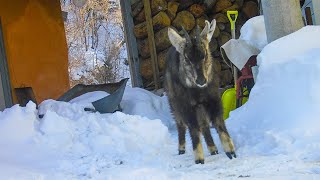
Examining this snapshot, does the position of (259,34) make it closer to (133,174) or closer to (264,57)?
(264,57)

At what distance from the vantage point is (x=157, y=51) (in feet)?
29.7

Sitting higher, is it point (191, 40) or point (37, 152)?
point (191, 40)

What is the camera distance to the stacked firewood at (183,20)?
895 centimetres

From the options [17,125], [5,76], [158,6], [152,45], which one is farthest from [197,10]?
[17,125]

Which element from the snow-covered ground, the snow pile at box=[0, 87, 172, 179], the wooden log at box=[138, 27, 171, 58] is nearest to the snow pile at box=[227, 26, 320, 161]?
the snow-covered ground

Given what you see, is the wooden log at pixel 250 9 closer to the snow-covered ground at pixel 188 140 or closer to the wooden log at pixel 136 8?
the wooden log at pixel 136 8

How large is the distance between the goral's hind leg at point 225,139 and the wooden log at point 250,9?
5.58 m

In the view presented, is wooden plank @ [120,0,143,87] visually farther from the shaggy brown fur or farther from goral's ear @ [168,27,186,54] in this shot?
goral's ear @ [168,27,186,54]

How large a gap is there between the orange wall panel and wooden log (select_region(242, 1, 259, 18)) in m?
3.39

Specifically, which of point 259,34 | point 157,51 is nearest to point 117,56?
point 157,51

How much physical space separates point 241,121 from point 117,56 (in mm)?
15962

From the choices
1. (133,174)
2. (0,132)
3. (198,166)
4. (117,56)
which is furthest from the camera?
(117,56)

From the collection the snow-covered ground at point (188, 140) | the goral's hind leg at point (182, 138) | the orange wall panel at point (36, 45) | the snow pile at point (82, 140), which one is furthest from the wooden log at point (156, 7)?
the goral's hind leg at point (182, 138)

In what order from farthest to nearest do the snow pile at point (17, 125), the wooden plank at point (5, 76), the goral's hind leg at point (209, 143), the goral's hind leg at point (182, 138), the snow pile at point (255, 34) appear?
the wooden plank at point (5, 76)
the snow pile at point (255, 34)
the goral's hind leg at point (182, 138)
the snow pile at point (17, 125)
the goral's hind leg at point (209, 143)
